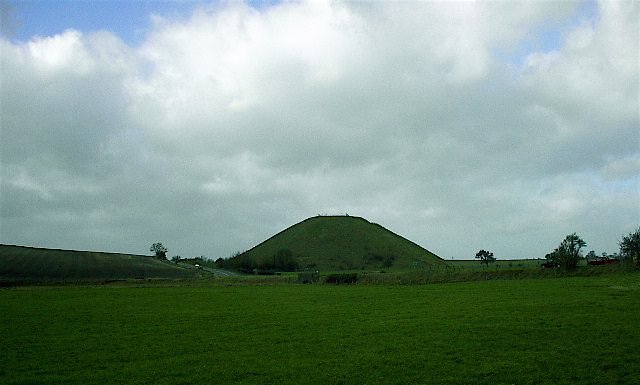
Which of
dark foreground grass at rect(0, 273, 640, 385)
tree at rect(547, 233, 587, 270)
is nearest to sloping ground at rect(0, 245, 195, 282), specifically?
dark foreground grass at rect(0, 273, 640, 385)

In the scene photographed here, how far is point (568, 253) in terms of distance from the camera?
248ft

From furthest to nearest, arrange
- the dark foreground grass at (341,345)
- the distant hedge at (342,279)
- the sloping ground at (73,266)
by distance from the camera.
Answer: the sloping ground at (73,266) < the distant hedge at (342,279) < the dark foreground grass at (341,345)

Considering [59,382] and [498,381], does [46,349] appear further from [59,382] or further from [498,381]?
[498,381]

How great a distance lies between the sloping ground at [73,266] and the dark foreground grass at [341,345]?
62304 mm

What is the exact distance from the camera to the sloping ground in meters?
Answer: 93.5

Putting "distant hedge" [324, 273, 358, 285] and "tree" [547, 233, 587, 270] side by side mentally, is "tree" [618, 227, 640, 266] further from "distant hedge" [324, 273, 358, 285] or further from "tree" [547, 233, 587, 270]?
"distant hedge" [324, 273, 358, 285]

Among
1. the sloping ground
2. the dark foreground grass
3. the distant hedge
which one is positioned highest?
the sloping ground

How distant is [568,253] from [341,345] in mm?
63522

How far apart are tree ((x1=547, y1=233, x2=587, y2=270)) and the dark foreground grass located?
1483 inches

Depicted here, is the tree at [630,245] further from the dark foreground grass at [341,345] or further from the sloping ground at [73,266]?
the sloping ground at [73,266]

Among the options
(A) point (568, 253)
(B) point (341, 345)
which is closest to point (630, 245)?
(A) point (568, 253)

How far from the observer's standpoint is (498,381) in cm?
1662

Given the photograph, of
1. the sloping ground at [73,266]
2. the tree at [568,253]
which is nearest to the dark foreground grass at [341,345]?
the tree at [568,253]

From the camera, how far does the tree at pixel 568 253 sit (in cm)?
7469
